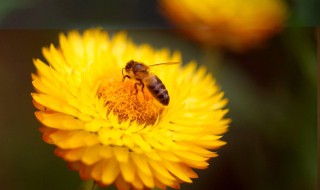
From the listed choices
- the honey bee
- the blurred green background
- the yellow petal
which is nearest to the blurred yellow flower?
the blurred green background

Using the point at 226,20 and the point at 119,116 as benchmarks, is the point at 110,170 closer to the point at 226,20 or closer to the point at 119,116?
the point at 119,116

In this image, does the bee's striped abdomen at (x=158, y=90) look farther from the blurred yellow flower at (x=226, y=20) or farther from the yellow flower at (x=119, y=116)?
the blurred yellow flower at (x=226, y=20)

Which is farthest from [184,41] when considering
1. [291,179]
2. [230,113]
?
[291,179]

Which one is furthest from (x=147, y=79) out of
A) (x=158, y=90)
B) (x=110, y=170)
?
(x=110, y=170)

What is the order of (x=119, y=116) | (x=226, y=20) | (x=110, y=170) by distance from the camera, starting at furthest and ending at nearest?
(x=226, y=20), (x=119, y=116), (x=110, y=170)

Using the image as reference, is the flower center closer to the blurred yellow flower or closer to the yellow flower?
the yellow flower

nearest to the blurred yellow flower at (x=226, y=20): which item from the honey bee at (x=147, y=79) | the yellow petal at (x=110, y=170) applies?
the honey bee at (x=147, y=79)
